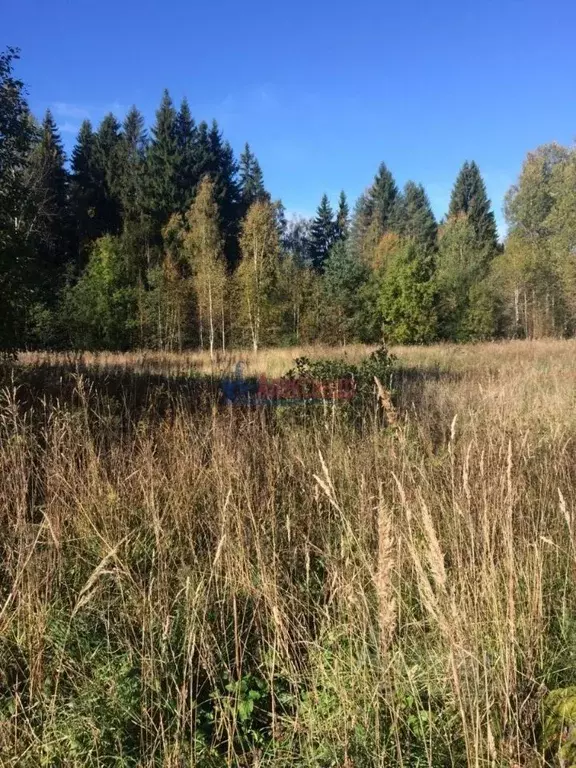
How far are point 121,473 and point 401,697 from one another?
6.57ft

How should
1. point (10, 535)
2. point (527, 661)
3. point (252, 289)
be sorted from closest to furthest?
1. point (527, 661)
2. point (10, 535)
3. point (252, 289)

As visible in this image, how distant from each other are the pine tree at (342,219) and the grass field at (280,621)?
48.7m

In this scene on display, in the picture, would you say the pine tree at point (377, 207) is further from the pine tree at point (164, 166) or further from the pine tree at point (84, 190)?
the pine tree at point (84, 190)

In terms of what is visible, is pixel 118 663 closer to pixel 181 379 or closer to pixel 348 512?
pixel 348 512

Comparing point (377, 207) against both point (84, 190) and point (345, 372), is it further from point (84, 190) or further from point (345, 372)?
point (345, 372)

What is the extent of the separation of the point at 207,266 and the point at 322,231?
26.1 m

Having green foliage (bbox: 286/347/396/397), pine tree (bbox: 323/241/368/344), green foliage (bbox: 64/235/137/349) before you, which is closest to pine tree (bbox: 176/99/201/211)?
green foliage (bbox: 64/235/137/349)

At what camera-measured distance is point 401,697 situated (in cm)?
139

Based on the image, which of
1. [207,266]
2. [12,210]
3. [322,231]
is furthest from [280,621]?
[322,231]

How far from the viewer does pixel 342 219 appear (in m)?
50.0

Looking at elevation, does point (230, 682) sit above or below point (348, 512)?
below

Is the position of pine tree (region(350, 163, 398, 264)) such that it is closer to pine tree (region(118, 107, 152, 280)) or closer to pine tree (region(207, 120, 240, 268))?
pine tree (region(207, 120, 240, 268))

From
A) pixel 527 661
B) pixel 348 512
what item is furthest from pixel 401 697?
pixel 348 512

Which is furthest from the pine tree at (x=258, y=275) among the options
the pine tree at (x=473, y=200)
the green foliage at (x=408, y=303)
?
the pine tree at (x=473, y=200)
